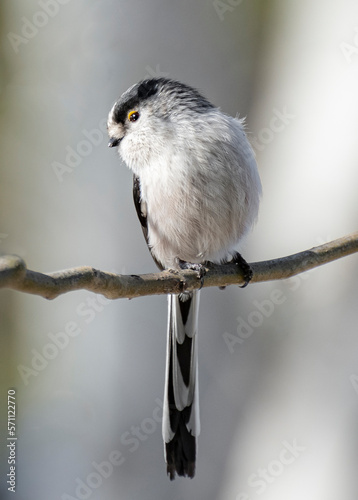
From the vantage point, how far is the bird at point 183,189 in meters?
2.03

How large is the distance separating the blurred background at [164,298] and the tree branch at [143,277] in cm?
84

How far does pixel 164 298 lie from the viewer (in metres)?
2.77

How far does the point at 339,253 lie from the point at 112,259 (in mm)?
1195

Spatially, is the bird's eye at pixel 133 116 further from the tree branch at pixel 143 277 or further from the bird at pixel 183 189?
the tree branch at pixel 143 277

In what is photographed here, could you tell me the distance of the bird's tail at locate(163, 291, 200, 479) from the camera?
80.4 inches

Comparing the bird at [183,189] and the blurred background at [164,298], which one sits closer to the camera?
the bird at [183,189]

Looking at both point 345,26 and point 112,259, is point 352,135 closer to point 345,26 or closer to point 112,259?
point 345,26

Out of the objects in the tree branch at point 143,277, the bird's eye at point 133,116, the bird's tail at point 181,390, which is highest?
the bird's eye at point 133,116

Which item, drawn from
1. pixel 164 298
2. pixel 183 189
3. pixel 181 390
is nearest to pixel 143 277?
pixel 183 189

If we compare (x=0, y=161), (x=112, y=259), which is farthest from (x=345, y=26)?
(x=0, y=161)

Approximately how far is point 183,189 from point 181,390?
800mm

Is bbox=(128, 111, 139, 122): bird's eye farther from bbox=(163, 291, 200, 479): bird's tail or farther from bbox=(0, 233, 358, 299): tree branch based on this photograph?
bbox=(163, 291, 200, 479): bird's tail

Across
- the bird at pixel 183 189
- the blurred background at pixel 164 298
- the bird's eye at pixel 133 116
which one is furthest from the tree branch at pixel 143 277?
the blurred background at pixel 164 298

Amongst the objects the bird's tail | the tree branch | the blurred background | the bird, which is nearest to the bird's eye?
the bird
